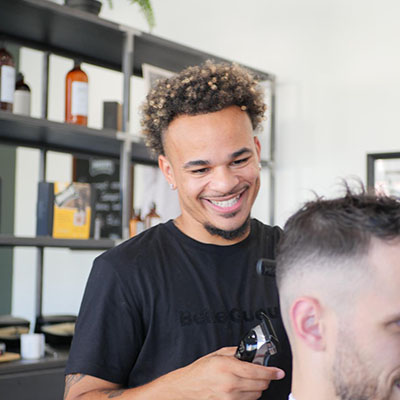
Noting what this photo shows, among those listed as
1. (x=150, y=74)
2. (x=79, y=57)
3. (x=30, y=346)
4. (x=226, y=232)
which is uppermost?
(x=79, y=57)

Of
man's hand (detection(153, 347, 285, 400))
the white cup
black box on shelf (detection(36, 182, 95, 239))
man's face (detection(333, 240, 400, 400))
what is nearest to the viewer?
man's face (detection(333, 240, 400, 400))

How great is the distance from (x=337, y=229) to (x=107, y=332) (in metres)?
0.60

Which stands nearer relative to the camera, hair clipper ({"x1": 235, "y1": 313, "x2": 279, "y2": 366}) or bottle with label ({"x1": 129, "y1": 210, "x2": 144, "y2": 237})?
hair clipper ({"x1": 235, "y1": 313, "x2": 279, "y2": 366})

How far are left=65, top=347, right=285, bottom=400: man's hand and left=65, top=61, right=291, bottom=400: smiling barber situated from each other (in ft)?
0.09

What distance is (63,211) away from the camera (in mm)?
2760

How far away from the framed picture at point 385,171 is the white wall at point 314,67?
0.15 feet

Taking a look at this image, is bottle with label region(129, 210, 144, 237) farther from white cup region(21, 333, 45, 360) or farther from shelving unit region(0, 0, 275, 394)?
white cup region(21, 333, 45, 360)

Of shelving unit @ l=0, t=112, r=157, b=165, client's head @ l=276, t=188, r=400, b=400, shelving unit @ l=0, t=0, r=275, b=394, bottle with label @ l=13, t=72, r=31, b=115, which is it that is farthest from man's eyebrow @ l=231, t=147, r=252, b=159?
bottle with label @ l=13, t=72, r=31, b=115

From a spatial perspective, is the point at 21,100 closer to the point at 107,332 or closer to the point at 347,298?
the point at 107,332

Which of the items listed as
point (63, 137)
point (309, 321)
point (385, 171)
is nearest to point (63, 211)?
point (63, 137)

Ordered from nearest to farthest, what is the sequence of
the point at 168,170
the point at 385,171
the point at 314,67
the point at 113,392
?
the point at 113,392 < the point at 168,170 < the point at 385,171 < the point at 314,67

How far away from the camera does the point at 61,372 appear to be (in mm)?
2576

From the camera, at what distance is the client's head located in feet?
3.43

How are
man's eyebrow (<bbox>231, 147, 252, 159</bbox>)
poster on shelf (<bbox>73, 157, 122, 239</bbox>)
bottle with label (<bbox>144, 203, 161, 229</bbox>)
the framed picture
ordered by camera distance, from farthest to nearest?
poster on shelf (<bbox>73, 157, 122, 239</bbox>)
the framed picture
bottle with label (<bbox>144, 203, 161, 229</bbox>)
man's eyebrow (<bbox>231, 147, 252, 159</bbox>)
